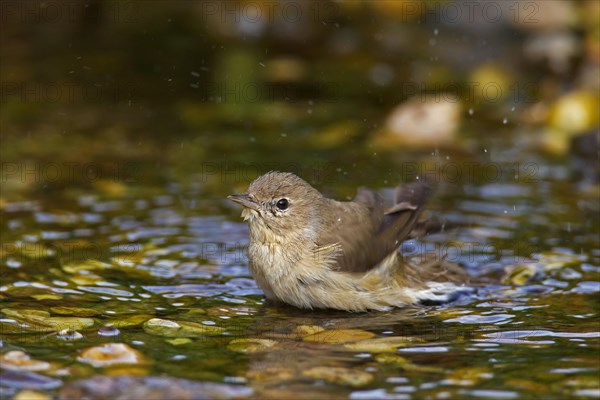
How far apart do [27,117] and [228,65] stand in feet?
7.76

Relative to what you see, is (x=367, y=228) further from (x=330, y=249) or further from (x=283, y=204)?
(x=283, y=204)

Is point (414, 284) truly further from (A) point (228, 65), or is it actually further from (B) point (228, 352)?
(A) point (228, 65)

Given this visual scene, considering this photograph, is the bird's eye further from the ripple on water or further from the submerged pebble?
the submerged pebble

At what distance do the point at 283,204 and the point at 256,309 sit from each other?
79 centimetres

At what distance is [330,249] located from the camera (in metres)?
6.39

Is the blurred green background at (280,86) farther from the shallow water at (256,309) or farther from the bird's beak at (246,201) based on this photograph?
the bird's beak at (246,201)

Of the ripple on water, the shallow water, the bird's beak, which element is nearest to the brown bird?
the bird's beak

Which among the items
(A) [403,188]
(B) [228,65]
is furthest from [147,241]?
(B) [228,65]

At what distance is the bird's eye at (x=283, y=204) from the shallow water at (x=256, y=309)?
0.57 meters

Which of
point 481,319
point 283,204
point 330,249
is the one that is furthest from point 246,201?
point 481,319

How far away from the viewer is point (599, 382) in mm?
4688

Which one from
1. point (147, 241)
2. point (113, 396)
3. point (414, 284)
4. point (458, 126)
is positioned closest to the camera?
point (113, 396)

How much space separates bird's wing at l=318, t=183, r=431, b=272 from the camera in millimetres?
6461

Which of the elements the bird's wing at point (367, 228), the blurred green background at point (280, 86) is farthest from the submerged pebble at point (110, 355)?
the blurred green background at point (280, 86)
